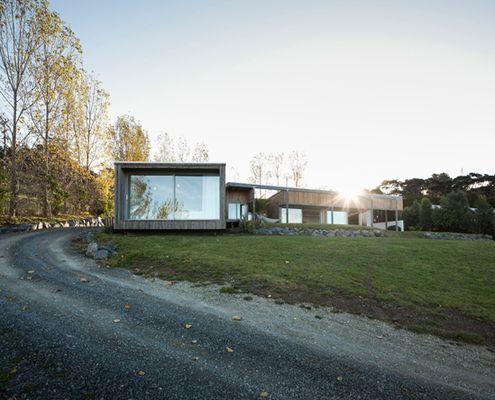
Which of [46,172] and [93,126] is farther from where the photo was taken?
[93,126]

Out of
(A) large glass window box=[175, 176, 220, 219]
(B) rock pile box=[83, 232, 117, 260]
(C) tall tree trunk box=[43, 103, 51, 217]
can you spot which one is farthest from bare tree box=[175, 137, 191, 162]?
(B) rock pile box=[83, 232, 117, 260]

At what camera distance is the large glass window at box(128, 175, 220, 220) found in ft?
40.4

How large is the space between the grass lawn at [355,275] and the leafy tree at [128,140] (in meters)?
17.4

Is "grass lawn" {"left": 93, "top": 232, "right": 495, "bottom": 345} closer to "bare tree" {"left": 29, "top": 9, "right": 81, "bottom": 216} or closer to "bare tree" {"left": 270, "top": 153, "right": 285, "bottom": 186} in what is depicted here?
"bare tree" {"left": 29, "top": 9, "right": 81, "bottom": 216}

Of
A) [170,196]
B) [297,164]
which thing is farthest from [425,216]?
[170,196]

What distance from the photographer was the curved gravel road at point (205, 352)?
8.71 ft

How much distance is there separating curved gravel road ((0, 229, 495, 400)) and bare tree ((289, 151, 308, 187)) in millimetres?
28773

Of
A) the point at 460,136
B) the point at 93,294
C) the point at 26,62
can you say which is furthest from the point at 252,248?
the point at 26,62

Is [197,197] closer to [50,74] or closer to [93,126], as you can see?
[50,74]

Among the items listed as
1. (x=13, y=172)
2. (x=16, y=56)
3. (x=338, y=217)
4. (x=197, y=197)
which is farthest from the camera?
(x=338, y=217)

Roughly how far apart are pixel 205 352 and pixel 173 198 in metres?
9.84

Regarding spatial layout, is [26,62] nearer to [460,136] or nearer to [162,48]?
[162,48]

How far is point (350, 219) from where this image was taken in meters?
30.7

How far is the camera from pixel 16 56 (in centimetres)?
1445
